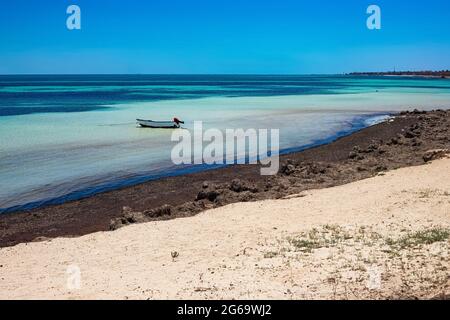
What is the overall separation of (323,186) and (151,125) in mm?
18757

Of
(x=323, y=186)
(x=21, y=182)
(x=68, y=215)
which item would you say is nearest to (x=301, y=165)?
(x=323, y=186)

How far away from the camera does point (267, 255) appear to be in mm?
8156

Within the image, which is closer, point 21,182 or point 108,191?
point 108,191

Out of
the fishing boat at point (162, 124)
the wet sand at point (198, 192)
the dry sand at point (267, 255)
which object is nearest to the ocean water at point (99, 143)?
the fishing boat at point (162, 124)

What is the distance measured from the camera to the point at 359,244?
331 inches

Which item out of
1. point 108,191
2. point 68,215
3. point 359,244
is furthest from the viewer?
point 108,191

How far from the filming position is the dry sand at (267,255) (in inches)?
266

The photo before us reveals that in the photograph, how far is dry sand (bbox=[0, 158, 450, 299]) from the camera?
6.75 meters

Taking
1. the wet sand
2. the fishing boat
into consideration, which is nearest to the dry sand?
the wet sand

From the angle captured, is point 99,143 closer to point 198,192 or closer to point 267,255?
point 198,192

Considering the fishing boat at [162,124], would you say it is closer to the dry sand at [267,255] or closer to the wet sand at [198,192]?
the wet sand at [198,192]

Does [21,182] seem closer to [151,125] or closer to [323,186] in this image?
[323,186]

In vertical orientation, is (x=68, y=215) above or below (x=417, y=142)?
below

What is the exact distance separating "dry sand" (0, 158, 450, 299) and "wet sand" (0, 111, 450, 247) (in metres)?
1.01
